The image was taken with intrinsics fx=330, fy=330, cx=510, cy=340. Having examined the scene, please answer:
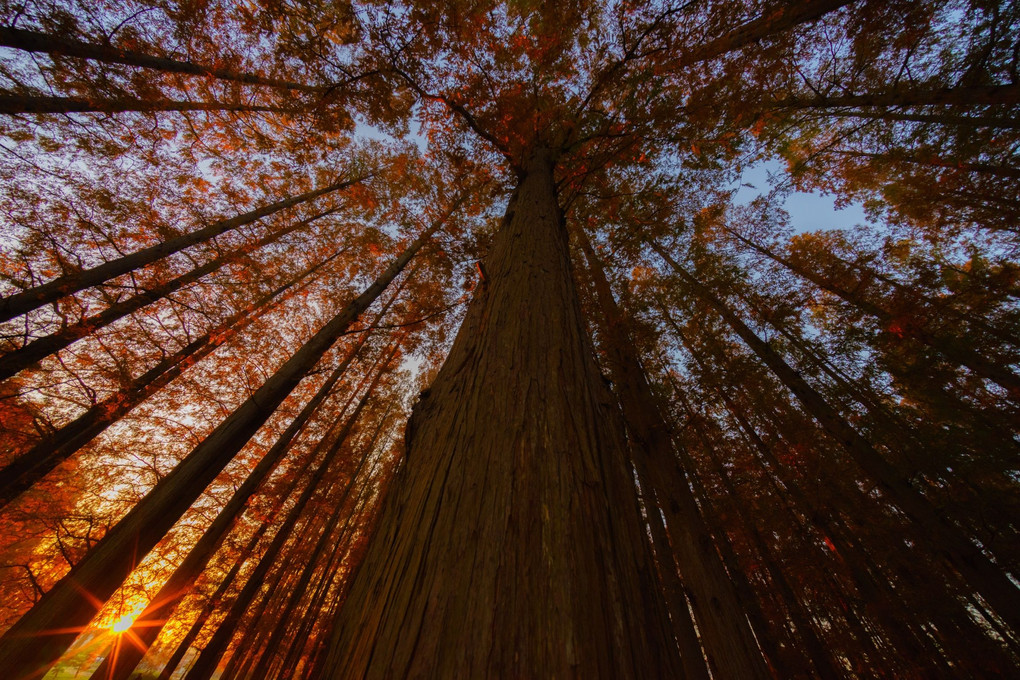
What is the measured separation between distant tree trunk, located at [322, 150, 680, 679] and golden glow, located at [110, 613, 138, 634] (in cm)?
992

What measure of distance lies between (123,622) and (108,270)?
715 centimetres

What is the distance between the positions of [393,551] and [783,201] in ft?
43.3

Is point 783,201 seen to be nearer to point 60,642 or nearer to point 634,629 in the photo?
point 634,629

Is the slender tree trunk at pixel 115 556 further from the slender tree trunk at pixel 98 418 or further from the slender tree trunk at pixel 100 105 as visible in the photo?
the slender tree trunk at pixel 100 105

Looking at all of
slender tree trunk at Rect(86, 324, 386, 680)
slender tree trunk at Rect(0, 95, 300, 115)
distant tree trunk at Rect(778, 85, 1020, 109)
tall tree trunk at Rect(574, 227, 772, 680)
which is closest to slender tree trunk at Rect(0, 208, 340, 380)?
slender tree trunk at Rect(0, 95, 300, 115)

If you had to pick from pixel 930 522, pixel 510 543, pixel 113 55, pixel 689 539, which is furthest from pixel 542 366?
pixel 113 55

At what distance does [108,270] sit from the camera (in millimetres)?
5977

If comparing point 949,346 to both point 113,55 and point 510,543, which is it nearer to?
point 510,543

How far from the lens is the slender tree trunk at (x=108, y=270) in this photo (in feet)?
15.9

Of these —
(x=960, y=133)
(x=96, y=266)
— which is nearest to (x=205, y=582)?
(x=96, y=266)

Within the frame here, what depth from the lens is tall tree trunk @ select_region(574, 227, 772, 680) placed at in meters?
3.02

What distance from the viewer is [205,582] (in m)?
8.47

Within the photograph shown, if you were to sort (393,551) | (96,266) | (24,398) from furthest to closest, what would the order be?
(24,398) → (96,266) → (393,551)

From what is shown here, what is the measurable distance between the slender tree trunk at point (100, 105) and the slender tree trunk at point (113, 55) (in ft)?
1.88
